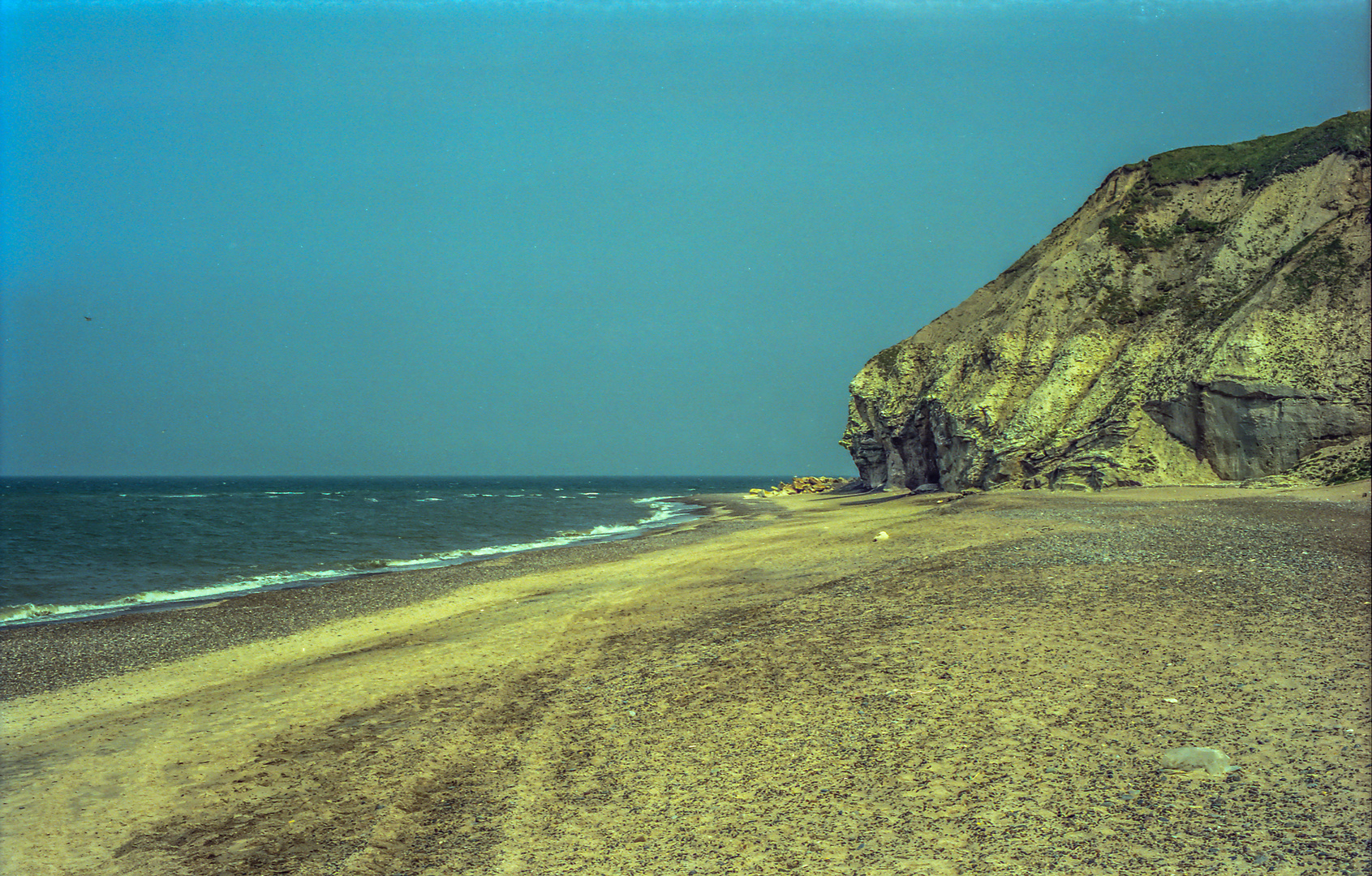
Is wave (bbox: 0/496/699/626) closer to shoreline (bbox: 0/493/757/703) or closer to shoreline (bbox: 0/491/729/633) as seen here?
shoreline (bbox: 0/491/729/633)

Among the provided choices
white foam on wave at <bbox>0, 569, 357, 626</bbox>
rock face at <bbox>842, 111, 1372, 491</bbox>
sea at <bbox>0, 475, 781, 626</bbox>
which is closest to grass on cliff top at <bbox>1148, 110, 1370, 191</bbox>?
rock face at <bbox>842, 111, 1372, 491</bbox>

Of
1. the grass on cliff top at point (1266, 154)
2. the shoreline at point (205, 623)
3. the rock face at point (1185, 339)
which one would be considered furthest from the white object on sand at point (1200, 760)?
the grass on cliff top at point (1266, 154)

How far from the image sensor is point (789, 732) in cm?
731

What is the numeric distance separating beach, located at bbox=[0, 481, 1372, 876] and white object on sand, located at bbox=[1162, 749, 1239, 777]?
0.35ft

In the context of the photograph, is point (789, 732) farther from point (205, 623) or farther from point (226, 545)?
point (226, 545)

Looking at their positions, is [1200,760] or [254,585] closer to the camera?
[1200,760]

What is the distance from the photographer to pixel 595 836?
5.84 m

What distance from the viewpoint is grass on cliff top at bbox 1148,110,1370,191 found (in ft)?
115

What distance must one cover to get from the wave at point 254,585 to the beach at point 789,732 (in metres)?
6.71

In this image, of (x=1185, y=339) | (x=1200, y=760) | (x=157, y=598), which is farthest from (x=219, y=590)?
(x=1185, y=339)

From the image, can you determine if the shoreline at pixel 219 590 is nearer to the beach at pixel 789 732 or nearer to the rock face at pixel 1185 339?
the beach at pixel 789 732

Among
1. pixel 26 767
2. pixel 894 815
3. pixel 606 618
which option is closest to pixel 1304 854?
pixel 894 815

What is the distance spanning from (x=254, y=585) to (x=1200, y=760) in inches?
1053

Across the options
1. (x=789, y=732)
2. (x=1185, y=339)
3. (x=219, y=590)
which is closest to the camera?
(x=789, y=732)
